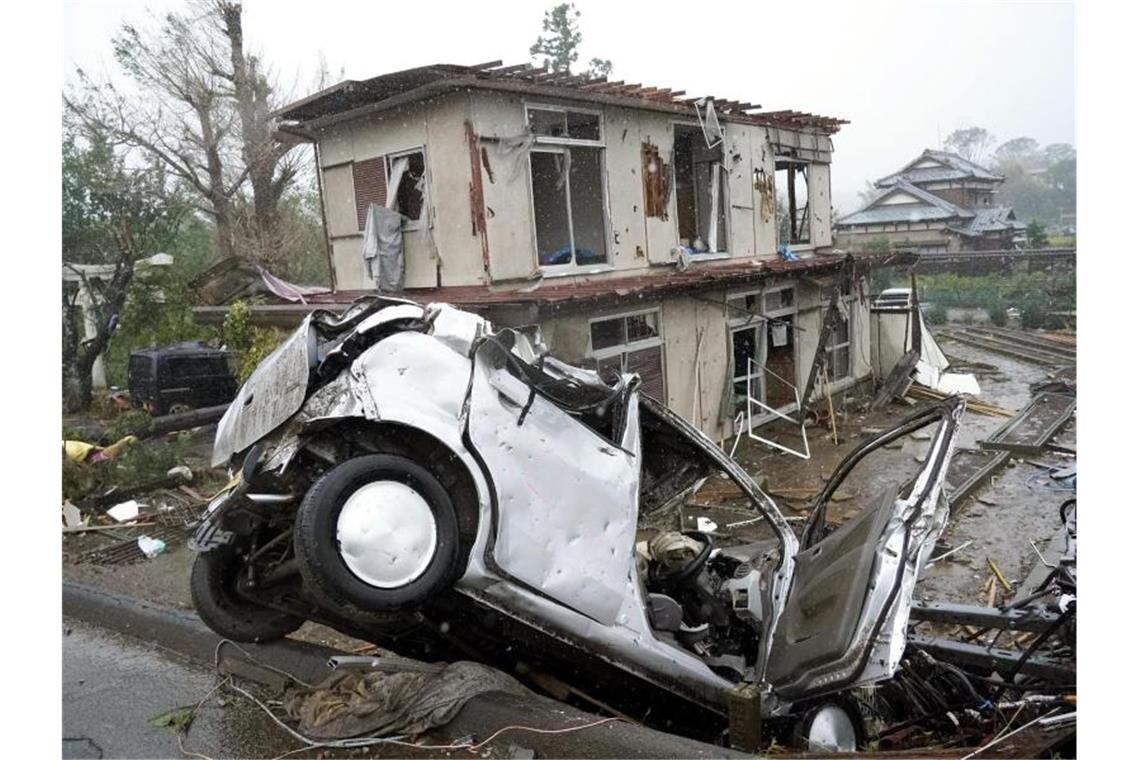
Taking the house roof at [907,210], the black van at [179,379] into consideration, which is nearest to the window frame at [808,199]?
the black van at [179,379]

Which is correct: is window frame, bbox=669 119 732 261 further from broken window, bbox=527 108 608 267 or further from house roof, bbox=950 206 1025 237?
house roof, bbox=950 206 1025 237

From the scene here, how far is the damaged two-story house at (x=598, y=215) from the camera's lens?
873cm

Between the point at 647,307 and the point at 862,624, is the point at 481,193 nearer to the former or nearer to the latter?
the point at 647,307

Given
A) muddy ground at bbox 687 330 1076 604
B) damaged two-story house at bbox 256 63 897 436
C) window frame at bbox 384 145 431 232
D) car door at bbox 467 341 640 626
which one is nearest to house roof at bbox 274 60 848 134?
damaged two-story house at bbox 256 63 897 436

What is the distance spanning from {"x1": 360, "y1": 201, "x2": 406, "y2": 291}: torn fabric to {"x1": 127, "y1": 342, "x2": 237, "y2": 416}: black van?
4146 millimetres

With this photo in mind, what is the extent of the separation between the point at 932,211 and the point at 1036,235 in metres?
10.4

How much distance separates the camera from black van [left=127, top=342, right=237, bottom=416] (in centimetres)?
1236

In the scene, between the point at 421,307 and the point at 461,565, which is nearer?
the point at 461,565

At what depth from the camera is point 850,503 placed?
911 cm

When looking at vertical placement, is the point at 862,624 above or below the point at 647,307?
below

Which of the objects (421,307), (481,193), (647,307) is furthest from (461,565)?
(647,307)

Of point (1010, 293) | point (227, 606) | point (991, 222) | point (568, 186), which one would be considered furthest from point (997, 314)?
point (227, 606)

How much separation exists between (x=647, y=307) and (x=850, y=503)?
3.51 metres

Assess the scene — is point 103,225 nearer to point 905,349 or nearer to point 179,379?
point 179,379
